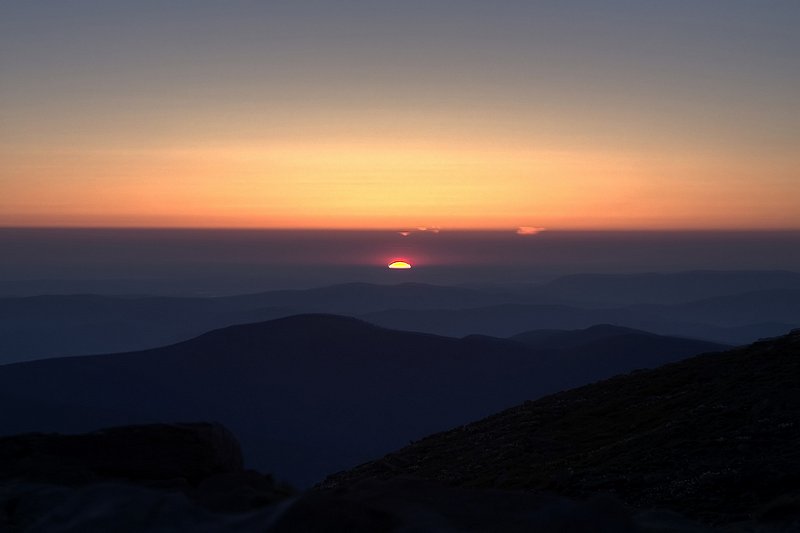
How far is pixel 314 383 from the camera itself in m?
88.1

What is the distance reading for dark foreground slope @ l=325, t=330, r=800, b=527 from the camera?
10.9 meters

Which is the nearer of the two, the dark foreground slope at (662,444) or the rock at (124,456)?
the rock at (124,456)

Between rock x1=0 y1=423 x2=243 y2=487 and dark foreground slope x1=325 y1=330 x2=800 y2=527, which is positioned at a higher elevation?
rock x1=0 y1=423 x2=243 y2=487

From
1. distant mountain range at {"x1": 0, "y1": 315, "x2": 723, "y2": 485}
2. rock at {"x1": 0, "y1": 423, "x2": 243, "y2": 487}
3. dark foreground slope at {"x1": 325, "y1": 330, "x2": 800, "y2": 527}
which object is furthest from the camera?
distant mountain range at {"x1": 0, "y1": 315, "x2": 723, "y2": 485}

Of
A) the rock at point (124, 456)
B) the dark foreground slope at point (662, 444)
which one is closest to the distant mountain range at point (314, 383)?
the dark foreground slope at point (662, 444)

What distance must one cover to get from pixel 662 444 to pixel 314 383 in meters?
76.1

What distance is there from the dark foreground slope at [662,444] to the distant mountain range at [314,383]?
4120cm

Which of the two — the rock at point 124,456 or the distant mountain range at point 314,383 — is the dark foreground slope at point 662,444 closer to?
the rock at point 124,456

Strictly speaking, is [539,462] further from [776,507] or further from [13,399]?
[13,399]

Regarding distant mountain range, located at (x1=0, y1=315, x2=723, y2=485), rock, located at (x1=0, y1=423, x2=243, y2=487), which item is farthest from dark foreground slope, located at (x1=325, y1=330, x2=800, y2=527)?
distant mountain range, located at (x1=0, y1=315, x2=723, y2=485)

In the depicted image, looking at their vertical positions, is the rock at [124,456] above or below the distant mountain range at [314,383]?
above

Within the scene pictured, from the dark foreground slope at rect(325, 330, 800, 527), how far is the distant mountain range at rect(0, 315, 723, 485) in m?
41.2

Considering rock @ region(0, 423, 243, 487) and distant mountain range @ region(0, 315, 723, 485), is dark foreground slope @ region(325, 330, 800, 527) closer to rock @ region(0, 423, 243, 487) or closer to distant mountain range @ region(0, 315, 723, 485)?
rock @ region(0, 423, 243, 487)

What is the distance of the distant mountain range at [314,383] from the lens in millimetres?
71250
